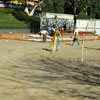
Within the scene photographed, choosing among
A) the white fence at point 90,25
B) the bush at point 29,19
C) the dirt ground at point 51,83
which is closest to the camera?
the dirt ground at point 51,83

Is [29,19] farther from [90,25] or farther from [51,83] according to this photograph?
[51,83]

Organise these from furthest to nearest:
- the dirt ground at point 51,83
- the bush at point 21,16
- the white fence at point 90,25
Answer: the bush at point 21,16, the white fence at point 90,25, the dirt ground at point 51,83

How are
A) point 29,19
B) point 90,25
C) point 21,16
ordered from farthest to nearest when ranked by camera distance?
point 21,16 → point 29,19 → point 90,25

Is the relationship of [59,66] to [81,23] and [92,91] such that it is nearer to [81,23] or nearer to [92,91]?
[92,91]

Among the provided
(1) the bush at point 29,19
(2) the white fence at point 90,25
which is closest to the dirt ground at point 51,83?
(2) the white fence at point 90,25

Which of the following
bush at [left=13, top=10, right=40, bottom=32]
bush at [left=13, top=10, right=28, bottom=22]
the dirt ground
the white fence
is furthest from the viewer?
bush at [left=13, top=10, right=28, bottom=22]

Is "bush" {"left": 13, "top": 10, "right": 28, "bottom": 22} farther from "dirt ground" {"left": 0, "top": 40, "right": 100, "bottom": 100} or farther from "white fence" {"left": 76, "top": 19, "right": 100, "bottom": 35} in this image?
"dirt ground" {"left": 0, "top": 40, "right": 100, "bottom": 100}

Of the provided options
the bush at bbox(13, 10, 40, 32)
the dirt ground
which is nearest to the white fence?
the bush at bbox(13, 10, 40, 32)

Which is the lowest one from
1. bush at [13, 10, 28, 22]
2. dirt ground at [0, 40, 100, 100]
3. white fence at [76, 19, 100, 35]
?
dirt ground at [0, 40, 100, 100]

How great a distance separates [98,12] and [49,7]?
15103mm

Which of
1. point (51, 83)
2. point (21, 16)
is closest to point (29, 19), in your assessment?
point (21, 16)

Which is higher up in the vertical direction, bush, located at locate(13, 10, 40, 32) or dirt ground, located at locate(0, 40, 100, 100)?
bush, located at locate(13, 10, 40, 32)

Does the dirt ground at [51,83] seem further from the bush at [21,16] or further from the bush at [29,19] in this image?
the bush at [21,16]

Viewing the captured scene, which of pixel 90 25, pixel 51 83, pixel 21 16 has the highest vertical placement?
pixel 21 16
